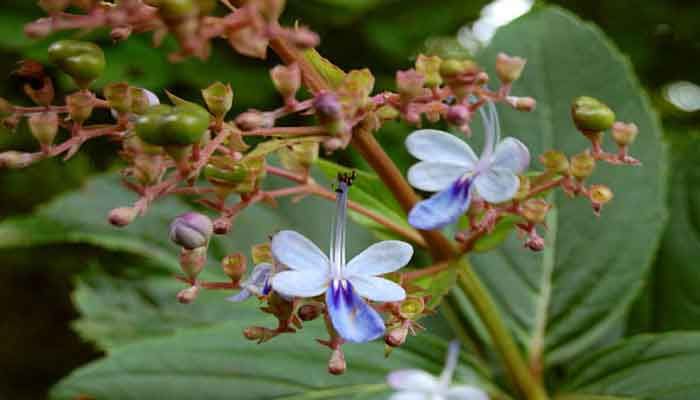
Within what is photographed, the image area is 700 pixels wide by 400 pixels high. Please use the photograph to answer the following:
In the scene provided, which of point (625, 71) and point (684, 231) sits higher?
point (625, 71)

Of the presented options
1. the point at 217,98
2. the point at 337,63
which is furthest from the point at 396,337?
the point at 337,63

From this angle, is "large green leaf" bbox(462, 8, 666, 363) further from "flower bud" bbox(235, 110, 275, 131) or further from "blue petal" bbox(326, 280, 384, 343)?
"flower bud" bbox(235, 110, 275, 131)

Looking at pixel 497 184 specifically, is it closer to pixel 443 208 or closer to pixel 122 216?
pixel 443 208

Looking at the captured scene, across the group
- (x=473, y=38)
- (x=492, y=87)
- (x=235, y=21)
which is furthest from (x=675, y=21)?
(x=235, y=21)

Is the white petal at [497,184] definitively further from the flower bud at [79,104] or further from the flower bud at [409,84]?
the flower bud at [79,104]

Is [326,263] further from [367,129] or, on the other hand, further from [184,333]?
[184,333]

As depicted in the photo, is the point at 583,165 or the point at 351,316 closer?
the point at 351,316
